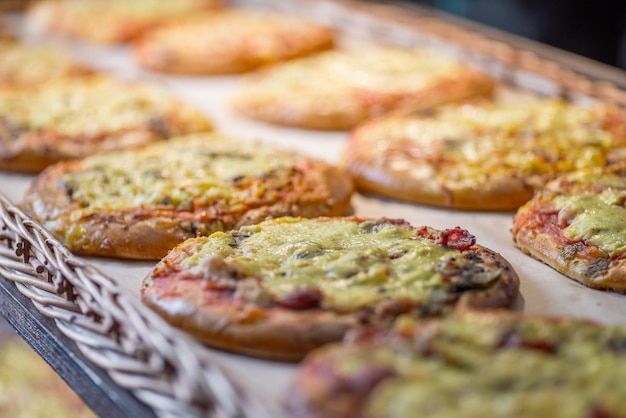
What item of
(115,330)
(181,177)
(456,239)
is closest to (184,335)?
(115,330)

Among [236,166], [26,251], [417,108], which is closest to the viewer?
[26,251]

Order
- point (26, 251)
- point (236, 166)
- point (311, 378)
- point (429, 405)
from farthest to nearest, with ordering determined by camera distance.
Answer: point (236, 166) → point (26, 251) → point (311, 378) → point (429, 405)

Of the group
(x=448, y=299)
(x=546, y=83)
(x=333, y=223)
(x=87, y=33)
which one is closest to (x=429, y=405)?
(x=448, y=299)

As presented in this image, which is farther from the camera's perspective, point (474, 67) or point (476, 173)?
point (474, 67)

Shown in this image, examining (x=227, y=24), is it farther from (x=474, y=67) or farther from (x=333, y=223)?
(x=333, y=223)

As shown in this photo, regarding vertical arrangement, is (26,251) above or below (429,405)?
below

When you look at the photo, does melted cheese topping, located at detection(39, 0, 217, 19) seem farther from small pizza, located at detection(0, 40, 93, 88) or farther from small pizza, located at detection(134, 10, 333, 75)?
small pizza, located at detection(0, 40, 93, 88)

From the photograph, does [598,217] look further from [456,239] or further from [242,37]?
[242,37]
